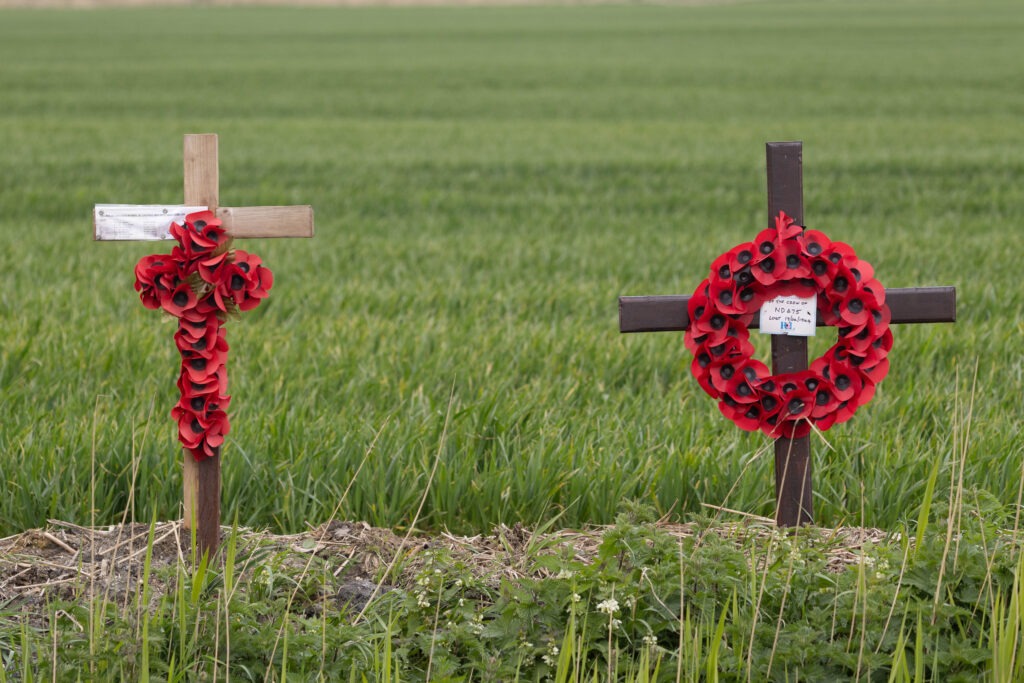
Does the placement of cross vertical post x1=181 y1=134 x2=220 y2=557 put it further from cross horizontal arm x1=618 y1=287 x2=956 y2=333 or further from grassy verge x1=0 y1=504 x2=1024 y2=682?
cross horizontal arm x1=618 y1=287 x2=956 y2=333

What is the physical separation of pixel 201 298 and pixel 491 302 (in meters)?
4.16

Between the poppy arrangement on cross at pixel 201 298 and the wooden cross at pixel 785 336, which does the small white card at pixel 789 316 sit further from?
the poppy arrangement on cross at pixel 201 298

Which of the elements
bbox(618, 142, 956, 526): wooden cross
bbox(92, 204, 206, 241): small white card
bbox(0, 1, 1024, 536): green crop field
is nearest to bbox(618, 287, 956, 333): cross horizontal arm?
bbox(618, 142, 956, 526): wooden cross

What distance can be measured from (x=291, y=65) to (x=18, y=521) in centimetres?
3570

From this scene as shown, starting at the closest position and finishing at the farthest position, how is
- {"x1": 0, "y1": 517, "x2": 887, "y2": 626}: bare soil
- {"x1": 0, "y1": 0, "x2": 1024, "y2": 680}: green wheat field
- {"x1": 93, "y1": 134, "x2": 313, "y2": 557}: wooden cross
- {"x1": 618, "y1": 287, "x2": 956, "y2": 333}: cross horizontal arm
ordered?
{"x1": 0, "y1": 517, "x2": 887, "y2": 626}: bare soil, {"x1": 93, "y1": 134, "x2": 313, "y2": 557}: wooden cross, {"x1": 618, "y1": 287, "x2": 956, "y2": 333}: cross horizontal arm, {"x1": 0, "y1": 0, "x2": 1024, "y2": 680}: green wheat field

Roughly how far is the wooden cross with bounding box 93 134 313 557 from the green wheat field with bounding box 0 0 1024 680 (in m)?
0.17

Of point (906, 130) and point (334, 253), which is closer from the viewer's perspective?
point (334, 253)

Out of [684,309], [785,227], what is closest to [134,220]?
[684,309]

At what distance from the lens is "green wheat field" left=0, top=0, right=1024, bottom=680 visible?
356cm

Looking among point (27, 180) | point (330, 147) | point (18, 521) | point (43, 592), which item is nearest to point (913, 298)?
point (43, 592)

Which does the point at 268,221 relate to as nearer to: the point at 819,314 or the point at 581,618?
the point at 581,618

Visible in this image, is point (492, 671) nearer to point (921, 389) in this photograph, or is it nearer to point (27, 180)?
point (921, 389)

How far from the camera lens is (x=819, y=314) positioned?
→ 3094 mm

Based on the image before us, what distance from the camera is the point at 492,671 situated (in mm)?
2439
